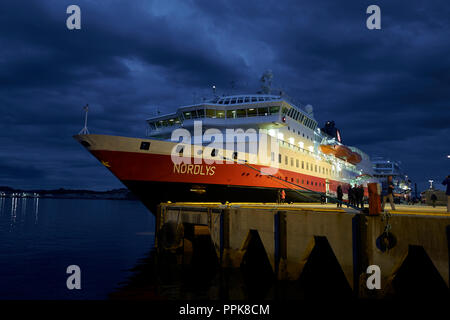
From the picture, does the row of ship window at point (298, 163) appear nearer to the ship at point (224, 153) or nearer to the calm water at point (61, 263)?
the ship at point (224, 153)

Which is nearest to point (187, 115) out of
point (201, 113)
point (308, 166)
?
point (201, 113)

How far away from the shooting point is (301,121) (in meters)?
30.7

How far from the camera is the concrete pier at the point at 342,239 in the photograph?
7781mm

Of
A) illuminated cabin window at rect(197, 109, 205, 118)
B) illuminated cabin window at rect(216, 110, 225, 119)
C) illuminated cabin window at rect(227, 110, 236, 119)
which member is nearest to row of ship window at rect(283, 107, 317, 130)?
illuminated cabin window at rect(227, 110, 236, 119)

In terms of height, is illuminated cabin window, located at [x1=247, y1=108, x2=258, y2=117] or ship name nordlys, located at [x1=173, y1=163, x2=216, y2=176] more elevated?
illuminated cabin window, located at [x1=247, y1=108, x2=258, y2=117]

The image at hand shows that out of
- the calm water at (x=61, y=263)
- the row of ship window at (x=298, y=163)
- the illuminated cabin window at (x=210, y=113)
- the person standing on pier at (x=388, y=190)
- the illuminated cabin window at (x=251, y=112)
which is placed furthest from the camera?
the illuminated cabin window at (x=210, y=113)

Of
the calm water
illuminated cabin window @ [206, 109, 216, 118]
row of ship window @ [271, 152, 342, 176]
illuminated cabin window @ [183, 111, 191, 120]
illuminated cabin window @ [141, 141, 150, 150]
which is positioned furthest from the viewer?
illuminated cabin window @ [183, 111, 191, 120]

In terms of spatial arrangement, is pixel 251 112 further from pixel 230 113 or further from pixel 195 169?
pixel 195 169

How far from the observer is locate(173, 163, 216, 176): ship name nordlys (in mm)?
18688

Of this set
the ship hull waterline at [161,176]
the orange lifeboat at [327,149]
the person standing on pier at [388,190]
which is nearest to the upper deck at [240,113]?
the ship hull waterline at [161,176]

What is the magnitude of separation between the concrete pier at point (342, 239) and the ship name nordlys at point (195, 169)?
3.26 m

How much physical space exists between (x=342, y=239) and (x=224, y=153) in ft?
38.8

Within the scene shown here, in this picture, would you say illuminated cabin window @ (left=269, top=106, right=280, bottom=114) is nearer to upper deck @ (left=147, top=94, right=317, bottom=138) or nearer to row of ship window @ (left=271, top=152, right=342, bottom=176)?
upper deck @ (left=147, top=94, right=317, bottom=138)
